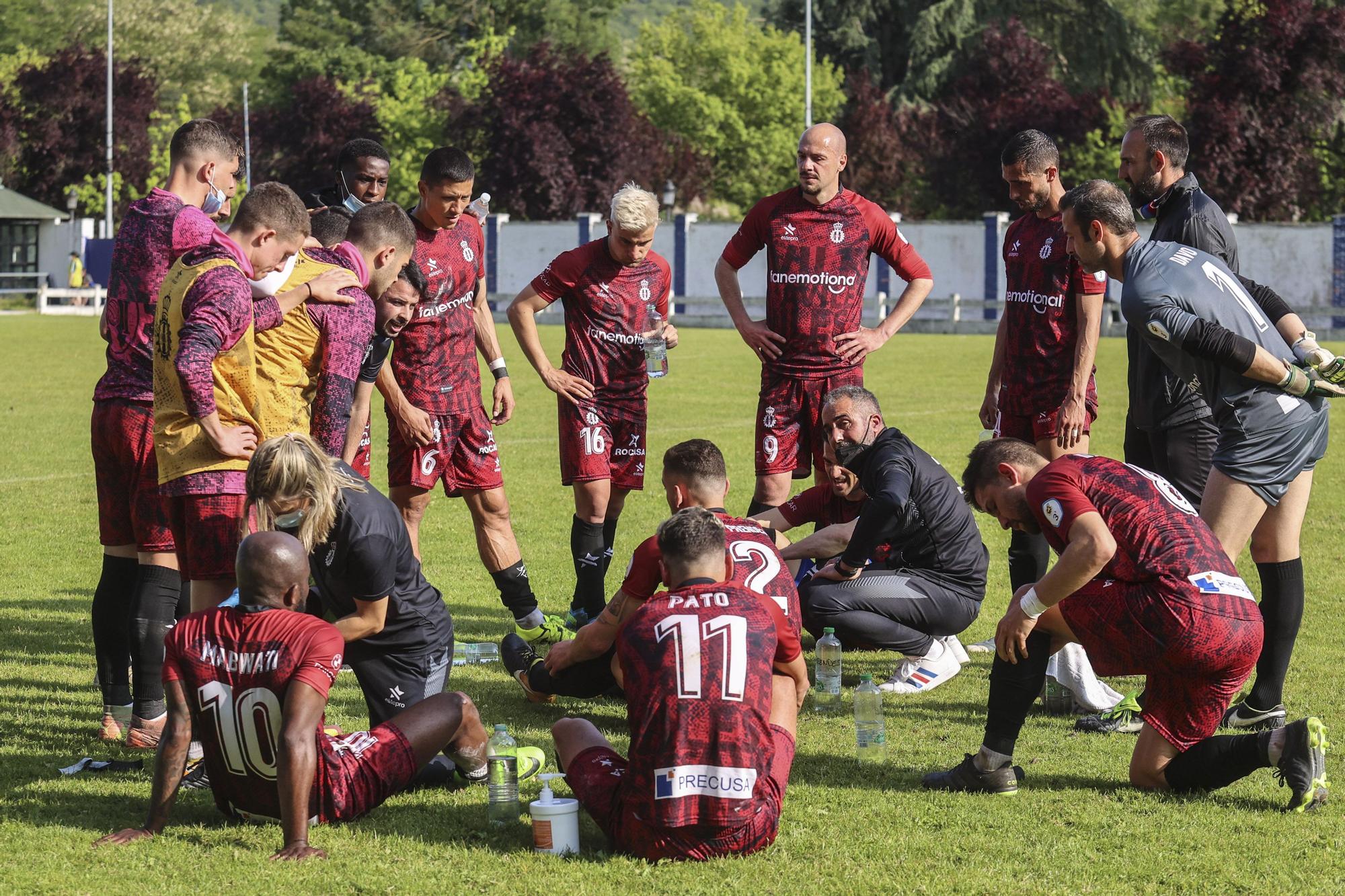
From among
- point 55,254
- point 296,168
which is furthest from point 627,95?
point 55,254

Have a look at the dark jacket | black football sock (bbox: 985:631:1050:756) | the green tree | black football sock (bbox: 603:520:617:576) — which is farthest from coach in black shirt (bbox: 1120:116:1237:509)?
the green tree

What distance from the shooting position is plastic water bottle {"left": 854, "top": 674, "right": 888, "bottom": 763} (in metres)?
6.30

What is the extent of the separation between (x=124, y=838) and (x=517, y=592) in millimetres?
3352

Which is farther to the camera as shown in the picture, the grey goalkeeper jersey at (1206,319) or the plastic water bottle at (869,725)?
the plastic water bottle at (869,725)

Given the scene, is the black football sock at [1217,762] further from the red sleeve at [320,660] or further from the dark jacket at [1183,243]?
the red sleeve at [320,660]

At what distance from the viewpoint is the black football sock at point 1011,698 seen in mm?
5770

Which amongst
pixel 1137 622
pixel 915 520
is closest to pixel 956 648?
pixel 915 520

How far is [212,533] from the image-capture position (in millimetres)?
5824

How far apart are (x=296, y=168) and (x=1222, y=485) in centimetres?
6658

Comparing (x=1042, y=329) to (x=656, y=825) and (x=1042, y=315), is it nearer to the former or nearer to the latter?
(x=1042, y=315)

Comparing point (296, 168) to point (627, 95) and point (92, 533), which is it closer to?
point (627, 95)

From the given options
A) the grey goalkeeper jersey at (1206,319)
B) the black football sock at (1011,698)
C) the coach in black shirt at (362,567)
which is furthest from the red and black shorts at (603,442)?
the black football sock at (1011,698)

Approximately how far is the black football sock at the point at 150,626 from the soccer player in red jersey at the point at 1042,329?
4.31 m

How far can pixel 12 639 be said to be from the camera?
8203 mm
